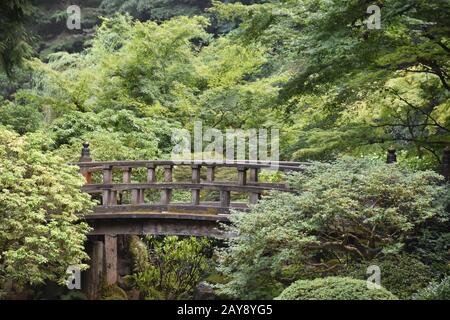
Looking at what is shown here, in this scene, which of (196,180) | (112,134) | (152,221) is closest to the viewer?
(196,180)

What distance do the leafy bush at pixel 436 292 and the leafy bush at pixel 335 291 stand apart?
32.9 inches

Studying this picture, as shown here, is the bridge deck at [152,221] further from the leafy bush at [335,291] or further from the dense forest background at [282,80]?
the leafy bush at [335,291]

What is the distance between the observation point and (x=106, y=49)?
76.7ft

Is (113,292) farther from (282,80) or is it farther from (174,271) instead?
(282,80)

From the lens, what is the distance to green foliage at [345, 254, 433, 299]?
300 inches

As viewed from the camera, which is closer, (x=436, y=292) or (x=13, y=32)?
(x=436, y=292)

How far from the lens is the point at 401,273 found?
7.77 metres

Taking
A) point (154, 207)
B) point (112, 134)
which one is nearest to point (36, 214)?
point (154, 207)

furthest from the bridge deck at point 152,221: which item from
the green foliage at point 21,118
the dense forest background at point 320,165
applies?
the green foliage at point 21,118

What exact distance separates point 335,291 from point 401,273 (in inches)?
70.8

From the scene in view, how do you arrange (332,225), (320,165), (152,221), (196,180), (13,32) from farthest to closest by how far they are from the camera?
(13,32)
(152,221)
(196,180)
(320,165)
(332,225)

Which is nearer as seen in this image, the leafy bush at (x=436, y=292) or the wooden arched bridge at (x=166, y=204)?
the leafy bush at (x=436, y=292)

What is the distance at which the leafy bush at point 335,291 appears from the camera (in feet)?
20.2
